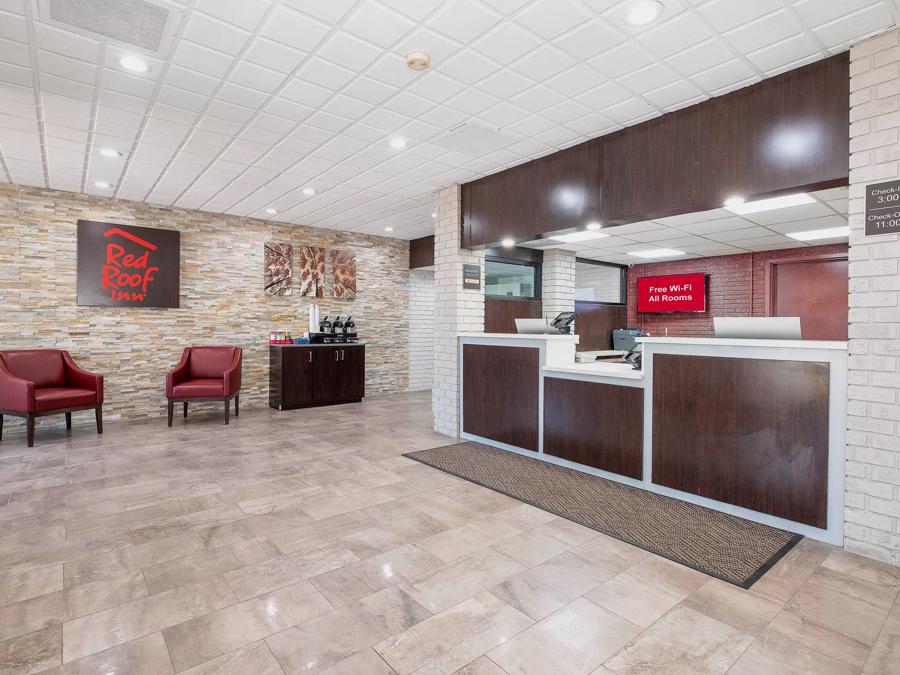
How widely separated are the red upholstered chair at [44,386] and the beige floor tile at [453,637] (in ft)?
17.3

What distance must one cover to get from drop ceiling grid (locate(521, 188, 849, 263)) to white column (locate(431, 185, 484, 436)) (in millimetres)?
2423

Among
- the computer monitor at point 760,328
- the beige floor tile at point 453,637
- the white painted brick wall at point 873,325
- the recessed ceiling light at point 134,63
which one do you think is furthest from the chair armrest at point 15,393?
the white painted brick wall at point 873,325

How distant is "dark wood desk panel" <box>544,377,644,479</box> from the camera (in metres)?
3.85

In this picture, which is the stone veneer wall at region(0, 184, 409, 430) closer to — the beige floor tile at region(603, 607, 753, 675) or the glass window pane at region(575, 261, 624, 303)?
the glass window pane at region(575, 261, 624, 303)

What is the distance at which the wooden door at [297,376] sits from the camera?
738 cm

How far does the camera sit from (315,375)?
25.3 feet

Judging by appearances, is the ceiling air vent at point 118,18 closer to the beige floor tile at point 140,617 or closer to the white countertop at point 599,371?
the beige floor tile at point 140,617

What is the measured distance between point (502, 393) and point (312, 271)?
4591mm

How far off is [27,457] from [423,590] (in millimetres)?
4669

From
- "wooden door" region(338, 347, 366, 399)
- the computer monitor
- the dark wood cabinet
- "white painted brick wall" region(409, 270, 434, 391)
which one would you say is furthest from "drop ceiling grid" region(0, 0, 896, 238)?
"white painted brick wall" region(409, 270, 434, 391)

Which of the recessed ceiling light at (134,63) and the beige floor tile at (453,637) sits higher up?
the recessed ceiling light at (134,63)

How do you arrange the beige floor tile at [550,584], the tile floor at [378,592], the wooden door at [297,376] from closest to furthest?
the tile floor at [378,592] → the beige floor tile at [550,584] → the wooden door at [297,376]

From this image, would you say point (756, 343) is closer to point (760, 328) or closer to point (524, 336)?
point (760, 328)

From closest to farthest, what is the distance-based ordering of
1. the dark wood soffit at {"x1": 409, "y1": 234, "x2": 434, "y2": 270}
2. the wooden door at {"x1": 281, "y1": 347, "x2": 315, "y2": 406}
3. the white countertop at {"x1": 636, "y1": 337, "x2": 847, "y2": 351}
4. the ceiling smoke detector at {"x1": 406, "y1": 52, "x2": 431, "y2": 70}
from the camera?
the white countertop at {"x1": 636, "y1": 337, "x2": 847, "y2": 351} → the ceiling smoke detector at {"x1": 406, "y1": 52, "x2": 431, "y2": 70} → the wooden door at {"x1": 281, "y1": 347, "x2": 315, "y2": 406} → the dark wood soffit at {"x1": 409, "y1": 234, "x2": 434, "y2": 270}
